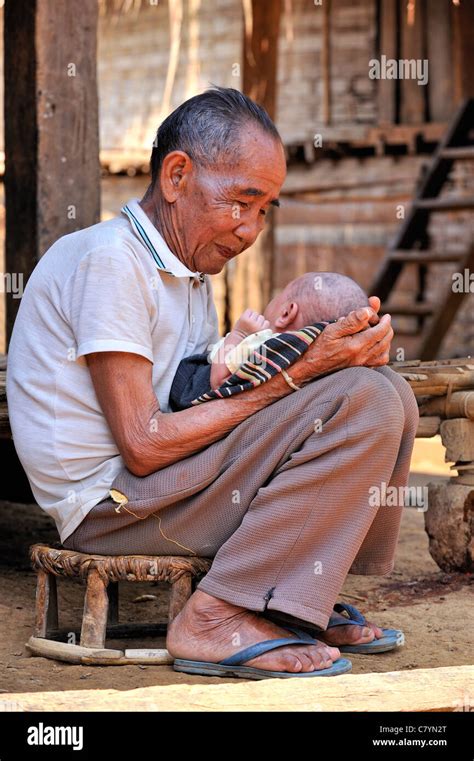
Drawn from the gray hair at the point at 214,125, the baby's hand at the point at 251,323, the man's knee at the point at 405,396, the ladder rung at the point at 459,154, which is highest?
the ladder rung at the point at 459,154

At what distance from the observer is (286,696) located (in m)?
2.31

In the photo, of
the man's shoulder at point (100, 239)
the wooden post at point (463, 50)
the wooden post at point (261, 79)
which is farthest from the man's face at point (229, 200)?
the wooden post at point (463, 50)

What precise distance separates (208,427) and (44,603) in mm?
760

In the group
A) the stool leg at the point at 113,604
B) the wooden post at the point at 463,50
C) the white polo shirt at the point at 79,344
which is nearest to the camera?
the white polo shirt at the point at 79,344

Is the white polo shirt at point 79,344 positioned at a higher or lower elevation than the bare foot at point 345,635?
higher

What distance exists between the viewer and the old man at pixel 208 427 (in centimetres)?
281

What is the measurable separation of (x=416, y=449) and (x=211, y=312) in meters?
4.80

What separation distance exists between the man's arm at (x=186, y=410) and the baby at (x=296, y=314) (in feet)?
0.40

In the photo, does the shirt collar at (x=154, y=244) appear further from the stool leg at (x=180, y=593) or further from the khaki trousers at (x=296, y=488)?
the stool leg at (x=180, y=593)

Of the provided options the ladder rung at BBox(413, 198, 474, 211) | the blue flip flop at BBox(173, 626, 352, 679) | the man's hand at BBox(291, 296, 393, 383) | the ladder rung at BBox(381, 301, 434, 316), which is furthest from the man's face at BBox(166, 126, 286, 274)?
the ladder rung at BBox(381, 301, 434, 316)

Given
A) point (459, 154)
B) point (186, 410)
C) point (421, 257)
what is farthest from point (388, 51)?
point (186, 410)

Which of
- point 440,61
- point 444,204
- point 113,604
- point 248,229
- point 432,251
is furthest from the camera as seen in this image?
point 440,61

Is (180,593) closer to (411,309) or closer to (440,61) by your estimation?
(411,309)

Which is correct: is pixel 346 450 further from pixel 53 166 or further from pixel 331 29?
pixel 331 29
